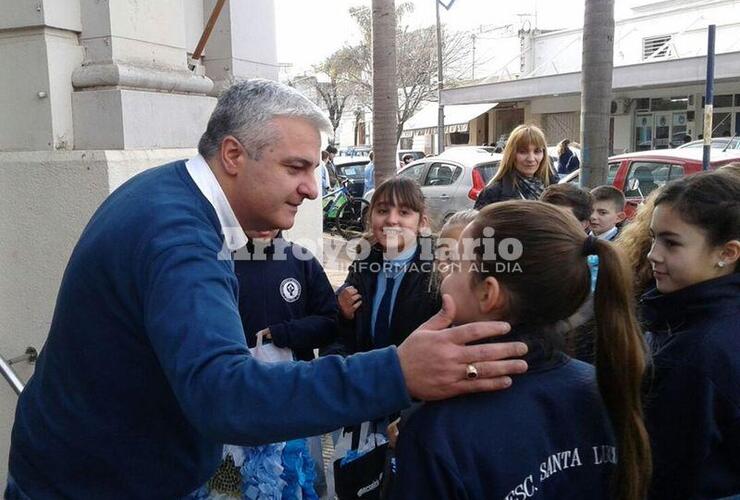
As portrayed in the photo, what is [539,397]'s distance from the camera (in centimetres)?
140

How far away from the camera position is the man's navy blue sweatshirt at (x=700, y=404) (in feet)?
5.52

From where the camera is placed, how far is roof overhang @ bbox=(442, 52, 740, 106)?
20531mm

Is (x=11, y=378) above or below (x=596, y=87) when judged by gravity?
below

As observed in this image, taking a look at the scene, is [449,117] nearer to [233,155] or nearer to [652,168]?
[652,168]

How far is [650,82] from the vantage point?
22.5m

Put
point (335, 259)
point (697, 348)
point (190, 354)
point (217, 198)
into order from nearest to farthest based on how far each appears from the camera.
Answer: point (190, 354) < point (217, 198) < point (697, 348) < point (335, 259)

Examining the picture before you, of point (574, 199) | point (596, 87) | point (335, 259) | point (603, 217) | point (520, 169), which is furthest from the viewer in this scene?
point (335, 259)

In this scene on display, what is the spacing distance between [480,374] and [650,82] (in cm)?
2404

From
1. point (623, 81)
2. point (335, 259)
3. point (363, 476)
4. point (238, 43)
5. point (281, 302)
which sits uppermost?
point (623, 81)

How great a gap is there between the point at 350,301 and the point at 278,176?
1422 millimetres

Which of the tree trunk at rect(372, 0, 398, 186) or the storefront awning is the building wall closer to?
the tree trunk at rect(372, 0, 398, 186)

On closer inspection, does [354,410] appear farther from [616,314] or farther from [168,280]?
[616,314]

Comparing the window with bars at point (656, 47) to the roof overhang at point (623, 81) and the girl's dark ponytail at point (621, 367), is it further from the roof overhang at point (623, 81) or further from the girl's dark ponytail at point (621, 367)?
the girl's dark ponytail at point (621, 367)

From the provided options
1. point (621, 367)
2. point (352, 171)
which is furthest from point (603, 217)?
point (352, 171)
